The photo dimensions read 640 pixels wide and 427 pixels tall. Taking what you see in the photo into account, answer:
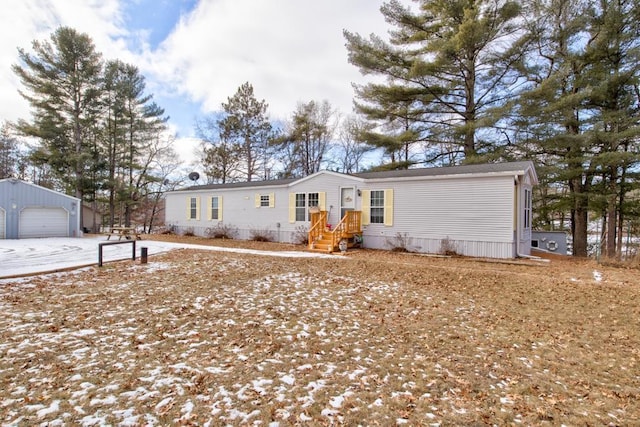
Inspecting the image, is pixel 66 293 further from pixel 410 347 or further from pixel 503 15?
pixel 503 15

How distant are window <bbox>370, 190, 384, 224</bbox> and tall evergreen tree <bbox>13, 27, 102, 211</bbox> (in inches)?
746

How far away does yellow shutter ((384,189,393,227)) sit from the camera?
12.6 metres

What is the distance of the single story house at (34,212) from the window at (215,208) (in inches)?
281

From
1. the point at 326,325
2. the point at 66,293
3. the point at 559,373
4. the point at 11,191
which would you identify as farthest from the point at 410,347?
the point at 11,191

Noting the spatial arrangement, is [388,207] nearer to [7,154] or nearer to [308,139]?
[308,139]

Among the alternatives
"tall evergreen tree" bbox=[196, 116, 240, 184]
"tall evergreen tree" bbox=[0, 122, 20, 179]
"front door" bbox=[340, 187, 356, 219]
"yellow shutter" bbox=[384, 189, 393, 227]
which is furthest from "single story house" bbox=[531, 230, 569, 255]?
"tall evergreen tree" bbox=[0, 122, 20, 179]

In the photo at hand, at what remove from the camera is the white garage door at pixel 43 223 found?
618 inches

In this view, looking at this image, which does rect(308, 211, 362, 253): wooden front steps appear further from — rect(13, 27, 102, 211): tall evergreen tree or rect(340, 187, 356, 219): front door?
rect(13, 27, 102, 211): tall evergreen tree

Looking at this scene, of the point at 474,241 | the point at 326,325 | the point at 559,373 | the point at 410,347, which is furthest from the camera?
the point at 474,241

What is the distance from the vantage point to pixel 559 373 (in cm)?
321

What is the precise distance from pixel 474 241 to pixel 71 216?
20.2 metres

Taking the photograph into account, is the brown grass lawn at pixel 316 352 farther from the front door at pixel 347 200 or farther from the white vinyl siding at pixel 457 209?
the front door at pixel 347 200

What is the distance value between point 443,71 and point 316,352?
17.1 meters

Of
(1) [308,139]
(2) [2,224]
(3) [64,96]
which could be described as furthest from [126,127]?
(1) [308,139]
